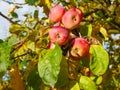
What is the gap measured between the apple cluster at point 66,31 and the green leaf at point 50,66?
0.10 m

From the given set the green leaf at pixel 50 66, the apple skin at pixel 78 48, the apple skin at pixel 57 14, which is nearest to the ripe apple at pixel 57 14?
the apple skin at pixel 57 14

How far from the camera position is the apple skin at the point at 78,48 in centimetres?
133

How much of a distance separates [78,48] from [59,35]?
0.09m

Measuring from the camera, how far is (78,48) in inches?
52.3

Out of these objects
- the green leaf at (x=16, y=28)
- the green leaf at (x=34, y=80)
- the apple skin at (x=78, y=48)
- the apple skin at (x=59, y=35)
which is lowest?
the green leaf at (x=34, y=80)

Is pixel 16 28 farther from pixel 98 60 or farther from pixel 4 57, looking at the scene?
pixel 98 60

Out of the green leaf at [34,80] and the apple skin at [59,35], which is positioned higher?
the apple skin at [59,35]

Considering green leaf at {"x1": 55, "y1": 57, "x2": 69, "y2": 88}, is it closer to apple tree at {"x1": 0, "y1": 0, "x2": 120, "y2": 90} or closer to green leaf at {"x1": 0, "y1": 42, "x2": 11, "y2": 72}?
apple tree at {"x1": 0, "y1": 0, "x2": 120, "y2": 90}

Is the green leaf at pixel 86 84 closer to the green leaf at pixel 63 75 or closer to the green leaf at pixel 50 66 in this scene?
the green leaf at pixel 63 75

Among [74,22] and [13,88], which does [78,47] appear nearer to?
[74,22]

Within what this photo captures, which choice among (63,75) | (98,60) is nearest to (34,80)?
(63,75)

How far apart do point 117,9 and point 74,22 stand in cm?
135

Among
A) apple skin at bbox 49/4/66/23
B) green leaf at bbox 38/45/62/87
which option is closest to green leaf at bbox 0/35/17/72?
green leaf at bbox 38/45/62/87

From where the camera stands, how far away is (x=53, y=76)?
1.15 metres
